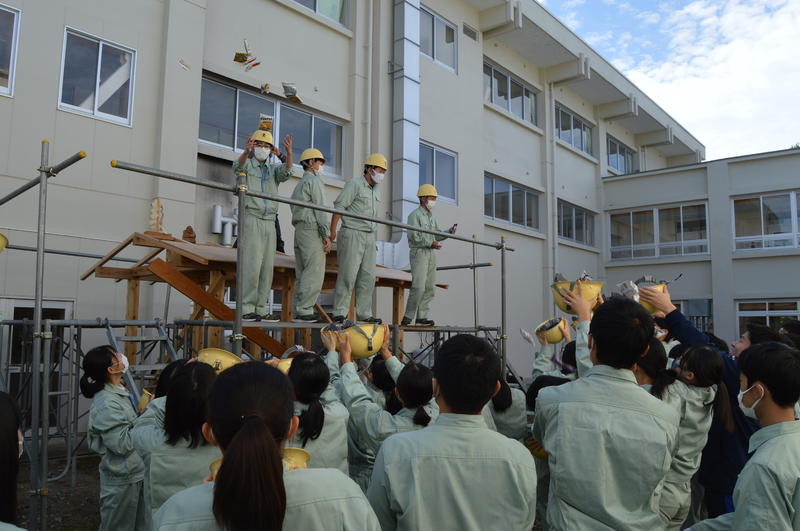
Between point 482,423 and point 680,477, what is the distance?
170 centimetres

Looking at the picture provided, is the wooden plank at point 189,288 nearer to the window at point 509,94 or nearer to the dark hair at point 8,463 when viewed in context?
the dark hair at point 8,463

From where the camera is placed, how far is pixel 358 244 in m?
6.64

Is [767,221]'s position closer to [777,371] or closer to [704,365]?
[704,365]

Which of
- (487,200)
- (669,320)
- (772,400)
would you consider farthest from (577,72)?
(772,400)

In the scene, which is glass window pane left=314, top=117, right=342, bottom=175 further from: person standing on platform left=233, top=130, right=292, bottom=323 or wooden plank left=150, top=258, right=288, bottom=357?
wooden plank left=150, top=258, right=288, bottom=357

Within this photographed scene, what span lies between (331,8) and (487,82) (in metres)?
5.09

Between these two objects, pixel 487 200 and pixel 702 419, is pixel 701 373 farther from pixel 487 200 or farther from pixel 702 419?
pixel 487 200

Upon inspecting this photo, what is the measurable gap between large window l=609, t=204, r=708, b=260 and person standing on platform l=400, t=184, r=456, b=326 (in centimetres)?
1224

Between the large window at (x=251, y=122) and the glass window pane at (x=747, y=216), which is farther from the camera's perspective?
the glass window pane at (x=747, y=216)

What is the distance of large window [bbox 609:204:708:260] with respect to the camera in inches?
691

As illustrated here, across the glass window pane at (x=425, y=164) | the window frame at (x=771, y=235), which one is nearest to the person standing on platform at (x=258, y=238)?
the glass window pane at (x=425, y=164)

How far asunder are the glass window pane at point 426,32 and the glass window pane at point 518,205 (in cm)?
429

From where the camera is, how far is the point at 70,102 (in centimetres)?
747

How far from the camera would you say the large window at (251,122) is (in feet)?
29.6
